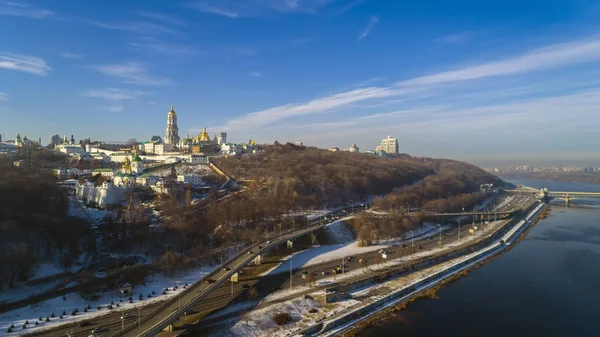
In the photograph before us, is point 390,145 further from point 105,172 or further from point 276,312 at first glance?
point 276,312

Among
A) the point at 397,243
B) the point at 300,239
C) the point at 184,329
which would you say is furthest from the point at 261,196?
the point at 184,329

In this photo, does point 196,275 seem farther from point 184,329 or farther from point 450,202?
point 450,202

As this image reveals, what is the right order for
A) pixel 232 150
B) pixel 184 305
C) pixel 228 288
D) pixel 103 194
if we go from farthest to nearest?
pixel 232 150 → pixel 103 194 → pixel 228 288 → pixel 184 305

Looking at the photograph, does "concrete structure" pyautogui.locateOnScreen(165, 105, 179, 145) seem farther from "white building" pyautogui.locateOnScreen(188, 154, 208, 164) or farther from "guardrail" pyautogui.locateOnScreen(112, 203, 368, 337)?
"guardrail" pyautogui.locateOnScreen(112, 203, 368, 337)

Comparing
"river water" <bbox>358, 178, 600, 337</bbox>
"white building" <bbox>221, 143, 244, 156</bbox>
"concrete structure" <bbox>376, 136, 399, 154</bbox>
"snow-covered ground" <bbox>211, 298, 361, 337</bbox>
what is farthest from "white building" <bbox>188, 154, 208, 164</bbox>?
"concrete structure" <bbox>376, 136, 399, 154</bbox>

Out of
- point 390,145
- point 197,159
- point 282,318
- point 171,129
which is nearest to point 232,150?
point 197,159

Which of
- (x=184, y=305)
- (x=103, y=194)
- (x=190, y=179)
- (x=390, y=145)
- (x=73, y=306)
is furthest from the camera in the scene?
(x=390, y=145)

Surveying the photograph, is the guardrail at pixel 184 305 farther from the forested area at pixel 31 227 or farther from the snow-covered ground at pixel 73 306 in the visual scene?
the forested area at pixel 31 227
